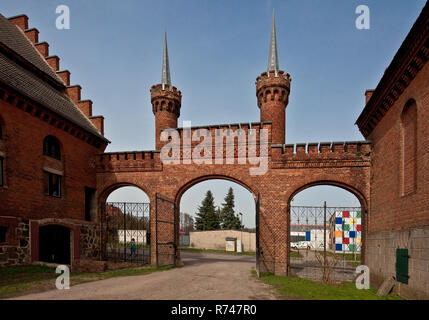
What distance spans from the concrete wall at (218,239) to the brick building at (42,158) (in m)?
21.4

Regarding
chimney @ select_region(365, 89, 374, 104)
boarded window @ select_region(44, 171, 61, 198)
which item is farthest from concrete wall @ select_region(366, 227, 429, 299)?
boarded window @ select_region(44, 171, 61, 198)

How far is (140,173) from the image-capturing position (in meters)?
14.8

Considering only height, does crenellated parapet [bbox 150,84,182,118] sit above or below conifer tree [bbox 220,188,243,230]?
above

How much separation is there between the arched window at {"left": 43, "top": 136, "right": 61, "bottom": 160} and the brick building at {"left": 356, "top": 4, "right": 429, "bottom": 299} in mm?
13523

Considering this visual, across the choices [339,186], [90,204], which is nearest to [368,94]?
[339,186]

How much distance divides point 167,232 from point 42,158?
6.66 meters

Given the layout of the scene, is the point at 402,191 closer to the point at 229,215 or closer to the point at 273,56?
the point at 273,56

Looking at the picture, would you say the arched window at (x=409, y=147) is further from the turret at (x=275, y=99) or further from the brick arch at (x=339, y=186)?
the turret at (x=275, y=99)

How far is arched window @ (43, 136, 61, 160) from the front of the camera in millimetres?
12156

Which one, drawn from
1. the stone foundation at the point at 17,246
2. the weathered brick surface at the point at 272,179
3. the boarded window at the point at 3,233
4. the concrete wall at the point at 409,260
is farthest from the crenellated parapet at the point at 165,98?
the concrete wall at the point at 409,260

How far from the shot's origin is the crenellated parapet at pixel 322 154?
12406mm

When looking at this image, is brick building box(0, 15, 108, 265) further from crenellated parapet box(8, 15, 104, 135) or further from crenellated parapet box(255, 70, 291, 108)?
crenellated parapet box(255, 70, 291, 108)

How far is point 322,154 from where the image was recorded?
1282 cm
